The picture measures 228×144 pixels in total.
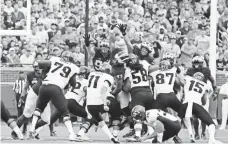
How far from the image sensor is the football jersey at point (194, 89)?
1739 cm

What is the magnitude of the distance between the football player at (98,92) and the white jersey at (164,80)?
921 millimetres

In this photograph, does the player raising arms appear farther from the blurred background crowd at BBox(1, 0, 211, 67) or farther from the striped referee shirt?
the striped referee shirt

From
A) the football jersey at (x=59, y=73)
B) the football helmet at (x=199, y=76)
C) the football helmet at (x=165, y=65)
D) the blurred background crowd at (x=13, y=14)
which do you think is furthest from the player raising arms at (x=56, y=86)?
the blurred background crowd at (x=13, y=14)

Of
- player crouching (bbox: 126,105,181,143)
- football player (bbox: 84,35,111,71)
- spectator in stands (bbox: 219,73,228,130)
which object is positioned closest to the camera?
player crouching (bbox: 126,105,181,143)

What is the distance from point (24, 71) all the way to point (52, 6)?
3.10 m

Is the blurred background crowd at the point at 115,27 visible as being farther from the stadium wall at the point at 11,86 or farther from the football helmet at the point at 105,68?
Answer: the football helmet at the point at 105,68

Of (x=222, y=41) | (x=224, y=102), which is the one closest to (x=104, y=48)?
(x=224, y=102)

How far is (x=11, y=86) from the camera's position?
80.2ft

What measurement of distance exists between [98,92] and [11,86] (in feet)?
23.4

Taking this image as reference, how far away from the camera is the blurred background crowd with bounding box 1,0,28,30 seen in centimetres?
2203

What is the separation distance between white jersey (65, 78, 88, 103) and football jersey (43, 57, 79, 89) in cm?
117

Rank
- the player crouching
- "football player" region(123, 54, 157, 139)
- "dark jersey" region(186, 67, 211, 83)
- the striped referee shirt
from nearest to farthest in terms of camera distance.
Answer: the player crouching, "football player" region(123, 54, 157, 139), "dark jersey" region(186, 67, 211, 83), the striped referee shirt

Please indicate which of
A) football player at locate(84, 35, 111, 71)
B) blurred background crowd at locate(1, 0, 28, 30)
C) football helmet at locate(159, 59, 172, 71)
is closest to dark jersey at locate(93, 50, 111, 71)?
football player at locate(84, 35, 111, 71)

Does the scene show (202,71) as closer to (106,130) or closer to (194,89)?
(194,89)
